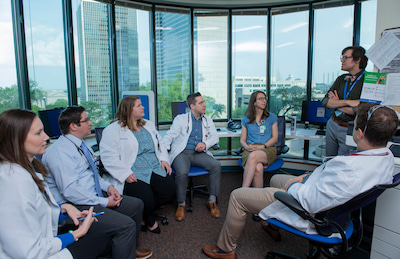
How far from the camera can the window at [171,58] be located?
15.3 feet

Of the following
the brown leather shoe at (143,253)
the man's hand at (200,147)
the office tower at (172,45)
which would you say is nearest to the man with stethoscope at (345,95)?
the man's hand at (200,147)

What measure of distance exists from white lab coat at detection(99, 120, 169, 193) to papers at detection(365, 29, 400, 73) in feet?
7.51

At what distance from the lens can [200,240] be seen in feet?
8.07

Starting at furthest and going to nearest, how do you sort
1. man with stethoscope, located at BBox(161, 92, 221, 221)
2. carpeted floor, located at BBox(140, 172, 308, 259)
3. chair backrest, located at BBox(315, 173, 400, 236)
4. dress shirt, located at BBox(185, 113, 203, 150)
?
dress shirt, located at BBox(185, 113, 203, 150)
man with stethoscope, located at BBox(161, 92, 221, 221)
carpeted floor, located at BBox(140, 172, 308, 259)
chair backrest, located at BBox(315, 173, 400, 236)

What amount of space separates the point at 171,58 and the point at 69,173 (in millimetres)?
3292

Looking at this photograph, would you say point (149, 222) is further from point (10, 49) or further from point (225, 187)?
point (10, 49)

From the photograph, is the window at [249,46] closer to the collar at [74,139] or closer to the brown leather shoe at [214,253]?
the brown leather shoe at [214,253]

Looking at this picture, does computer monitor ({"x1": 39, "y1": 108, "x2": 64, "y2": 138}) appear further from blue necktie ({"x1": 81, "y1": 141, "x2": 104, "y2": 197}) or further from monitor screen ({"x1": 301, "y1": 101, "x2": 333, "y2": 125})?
monitor screen ({"x1": 301, "y1": 101, "x2": 333, "y2": 125})

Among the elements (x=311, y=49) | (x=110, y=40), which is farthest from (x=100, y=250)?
(x=311, y=49)

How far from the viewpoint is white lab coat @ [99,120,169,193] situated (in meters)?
2.54

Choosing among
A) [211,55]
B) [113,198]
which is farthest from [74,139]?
[211,55]

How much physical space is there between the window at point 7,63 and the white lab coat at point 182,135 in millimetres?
1688

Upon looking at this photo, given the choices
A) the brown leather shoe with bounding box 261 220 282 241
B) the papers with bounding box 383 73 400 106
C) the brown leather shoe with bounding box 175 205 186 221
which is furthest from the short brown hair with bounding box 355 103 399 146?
the brown leather shoe with bounding box 175 205 186 221

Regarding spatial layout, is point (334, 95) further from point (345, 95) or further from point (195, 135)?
point (195, 135)
